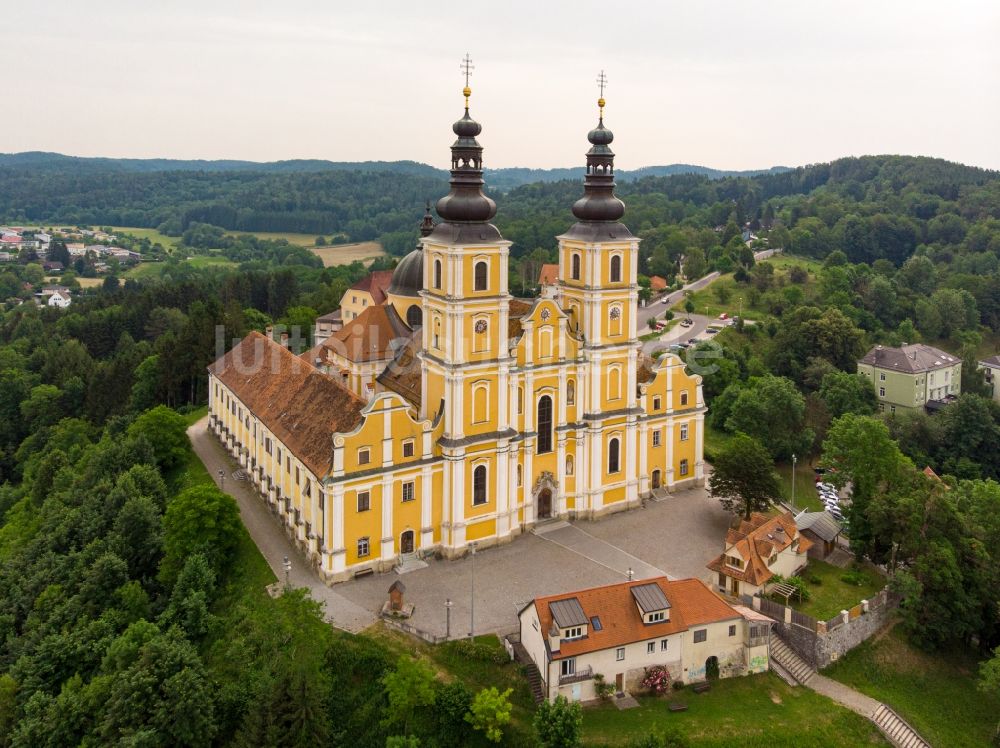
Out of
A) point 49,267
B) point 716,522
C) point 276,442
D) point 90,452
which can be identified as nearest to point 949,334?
point 716,522

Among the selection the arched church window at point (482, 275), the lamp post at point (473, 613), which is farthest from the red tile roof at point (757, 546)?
the arched church window at point (482, 275)

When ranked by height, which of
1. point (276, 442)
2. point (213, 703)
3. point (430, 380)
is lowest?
point (213, 703)

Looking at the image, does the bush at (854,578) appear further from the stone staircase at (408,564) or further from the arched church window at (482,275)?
the arched church window at (482,275)

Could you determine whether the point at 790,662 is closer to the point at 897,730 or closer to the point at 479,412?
the point at 897,730

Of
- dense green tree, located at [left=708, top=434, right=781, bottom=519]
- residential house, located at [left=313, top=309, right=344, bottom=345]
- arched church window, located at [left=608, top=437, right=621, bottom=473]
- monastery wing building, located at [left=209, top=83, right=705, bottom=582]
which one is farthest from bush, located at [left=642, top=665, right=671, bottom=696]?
residential house, located at [left=313, top=309, right=344, bottom=345]

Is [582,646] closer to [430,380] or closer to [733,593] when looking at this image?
[733,593]

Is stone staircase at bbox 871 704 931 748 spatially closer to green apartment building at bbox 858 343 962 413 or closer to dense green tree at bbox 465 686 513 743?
dense green tree at bbox 465 686 513 743

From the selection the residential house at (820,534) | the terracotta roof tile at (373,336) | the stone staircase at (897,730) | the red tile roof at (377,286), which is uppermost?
the red tile roof at (377,286)
